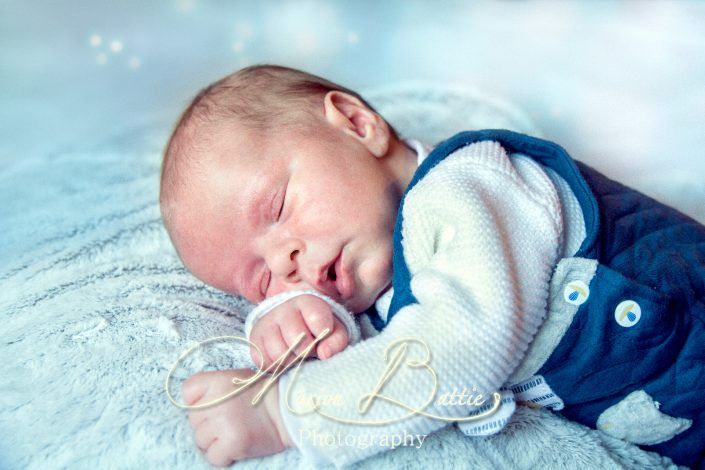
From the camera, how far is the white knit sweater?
0.79 meters

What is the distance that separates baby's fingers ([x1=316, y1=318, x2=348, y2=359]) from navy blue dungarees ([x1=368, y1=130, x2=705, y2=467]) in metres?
0.08

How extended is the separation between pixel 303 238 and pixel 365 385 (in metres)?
0.29

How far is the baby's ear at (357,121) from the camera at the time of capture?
1.11 m

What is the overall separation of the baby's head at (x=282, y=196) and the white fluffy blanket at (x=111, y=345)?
109 millimetres

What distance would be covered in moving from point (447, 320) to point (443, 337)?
0.07ft

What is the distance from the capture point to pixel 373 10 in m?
1.92

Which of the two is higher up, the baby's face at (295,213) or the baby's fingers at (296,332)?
the baby's face at (295,213)

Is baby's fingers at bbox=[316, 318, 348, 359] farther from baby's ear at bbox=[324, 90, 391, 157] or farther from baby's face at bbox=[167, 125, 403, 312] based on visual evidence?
baby's ear at bbox=[324, 90, 391, 157]

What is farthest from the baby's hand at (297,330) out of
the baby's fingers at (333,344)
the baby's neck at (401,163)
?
the baby's neck at (401,163)

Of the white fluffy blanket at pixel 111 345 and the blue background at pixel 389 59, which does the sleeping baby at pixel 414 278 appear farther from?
the blue background at pixel 389 59

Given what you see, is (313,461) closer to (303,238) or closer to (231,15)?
(303,238)

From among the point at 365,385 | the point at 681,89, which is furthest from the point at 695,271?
the point at 681,89

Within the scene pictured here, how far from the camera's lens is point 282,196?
1041mm

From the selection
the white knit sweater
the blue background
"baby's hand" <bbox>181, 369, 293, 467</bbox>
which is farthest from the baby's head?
the blue background
